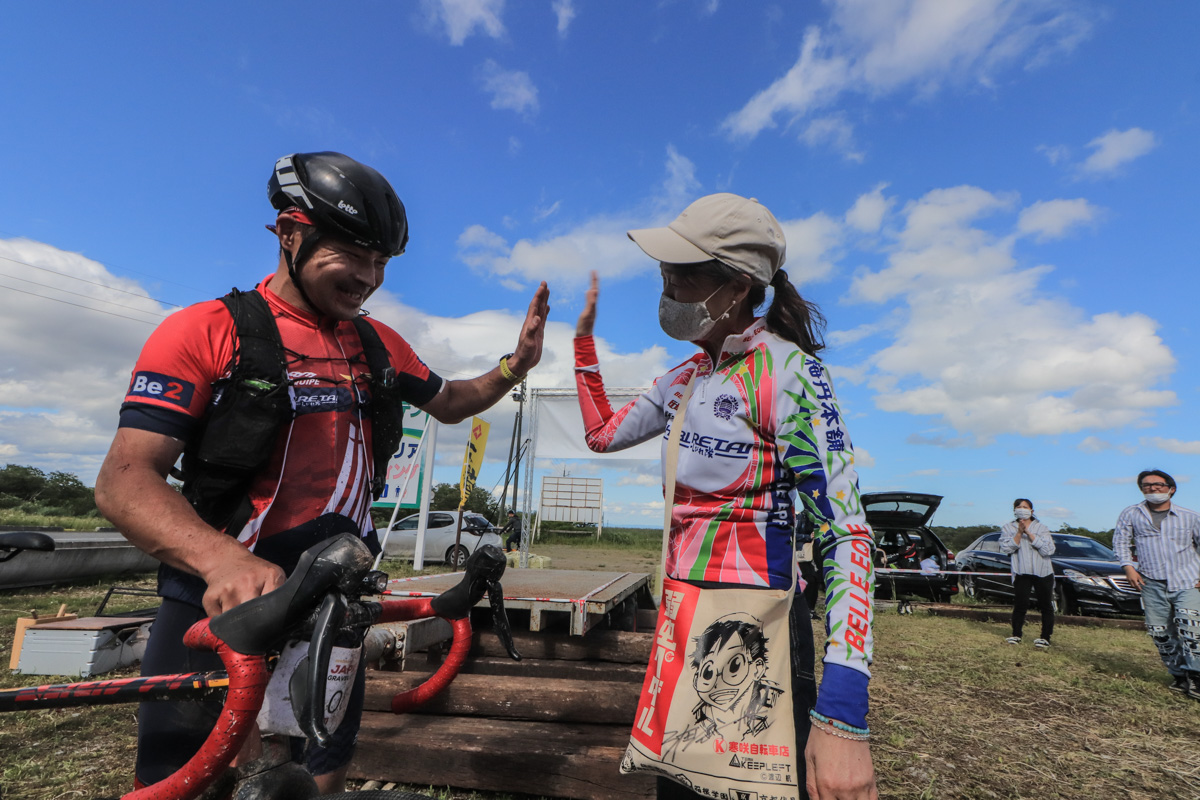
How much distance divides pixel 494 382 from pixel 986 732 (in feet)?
17.4

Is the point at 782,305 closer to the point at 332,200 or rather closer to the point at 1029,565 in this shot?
the point at 332,200

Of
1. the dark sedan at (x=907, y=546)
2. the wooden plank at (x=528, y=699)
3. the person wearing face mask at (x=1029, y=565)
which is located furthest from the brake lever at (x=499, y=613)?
the dark sedan at (x=907, y=546)

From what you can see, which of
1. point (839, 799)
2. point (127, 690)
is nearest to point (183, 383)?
point (127, 690)

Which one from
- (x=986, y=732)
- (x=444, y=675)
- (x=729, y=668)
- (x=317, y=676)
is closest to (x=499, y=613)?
(x=444, y=675)

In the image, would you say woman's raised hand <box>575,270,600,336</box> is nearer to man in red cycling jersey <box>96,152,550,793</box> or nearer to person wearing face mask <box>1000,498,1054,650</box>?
man in red cycling jersey <box>96,152,550,793</box>

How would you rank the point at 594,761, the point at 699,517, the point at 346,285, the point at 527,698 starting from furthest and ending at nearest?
the point at 527,698 → the point at 594,761 → the point at 346,285 → the point at 699,517

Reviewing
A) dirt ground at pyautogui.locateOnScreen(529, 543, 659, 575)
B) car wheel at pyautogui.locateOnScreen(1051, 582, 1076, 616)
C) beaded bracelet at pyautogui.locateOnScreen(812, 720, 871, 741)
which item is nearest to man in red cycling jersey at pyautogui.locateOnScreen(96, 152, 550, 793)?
beaded bracelet at pyautogui.locateOnScreen(812, 720, 871, 741)

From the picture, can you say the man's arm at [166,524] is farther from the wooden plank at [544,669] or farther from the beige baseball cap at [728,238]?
the wooden plank at [544,669]

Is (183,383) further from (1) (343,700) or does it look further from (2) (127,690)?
(1) (343,700)

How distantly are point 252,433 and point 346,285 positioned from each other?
1.73ft

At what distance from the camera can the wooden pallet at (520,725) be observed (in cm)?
333

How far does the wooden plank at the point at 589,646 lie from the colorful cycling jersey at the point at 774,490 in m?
3.17

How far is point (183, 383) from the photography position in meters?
1.51

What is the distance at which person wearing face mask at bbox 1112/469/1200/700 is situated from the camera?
6.80m
